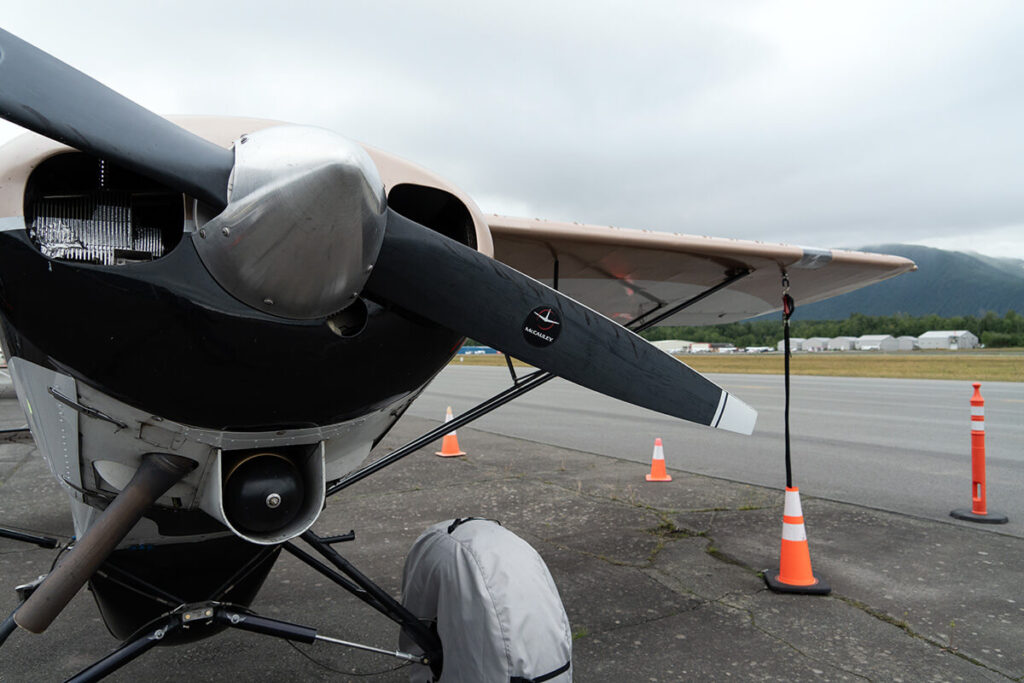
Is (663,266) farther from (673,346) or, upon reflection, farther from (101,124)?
(673,346)

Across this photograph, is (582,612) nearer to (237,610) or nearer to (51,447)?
(237,610)

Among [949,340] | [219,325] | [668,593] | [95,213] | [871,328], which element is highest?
[871,328]

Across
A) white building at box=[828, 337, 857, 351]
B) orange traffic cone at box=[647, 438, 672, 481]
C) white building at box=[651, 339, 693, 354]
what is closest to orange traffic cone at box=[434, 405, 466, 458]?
orange traffic cone at box=[647, 438, 672, 481]

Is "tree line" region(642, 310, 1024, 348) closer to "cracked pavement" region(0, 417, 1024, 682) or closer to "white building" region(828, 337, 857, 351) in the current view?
"white building" region(828, 337, 857, 351)

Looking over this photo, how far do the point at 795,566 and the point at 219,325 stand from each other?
377cm

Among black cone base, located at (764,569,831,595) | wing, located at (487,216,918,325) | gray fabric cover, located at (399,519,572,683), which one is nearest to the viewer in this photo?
gray fabric cover, located at (399,519,572,683)

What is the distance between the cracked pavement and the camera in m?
3.18

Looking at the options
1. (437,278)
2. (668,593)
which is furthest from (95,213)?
(668,593)

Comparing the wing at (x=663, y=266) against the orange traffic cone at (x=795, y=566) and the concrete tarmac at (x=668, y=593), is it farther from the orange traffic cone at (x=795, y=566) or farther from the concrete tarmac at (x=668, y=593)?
the concrete tarmac at (x=668, y=593)

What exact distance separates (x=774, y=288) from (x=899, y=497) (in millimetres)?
2718

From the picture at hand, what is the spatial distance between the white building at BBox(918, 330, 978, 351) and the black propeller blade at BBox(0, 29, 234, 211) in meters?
107

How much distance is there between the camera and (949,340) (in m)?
99.2

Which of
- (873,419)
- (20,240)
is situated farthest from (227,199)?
(873,419)

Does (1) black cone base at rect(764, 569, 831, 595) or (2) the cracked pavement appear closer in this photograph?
(2) the cracked pavement
